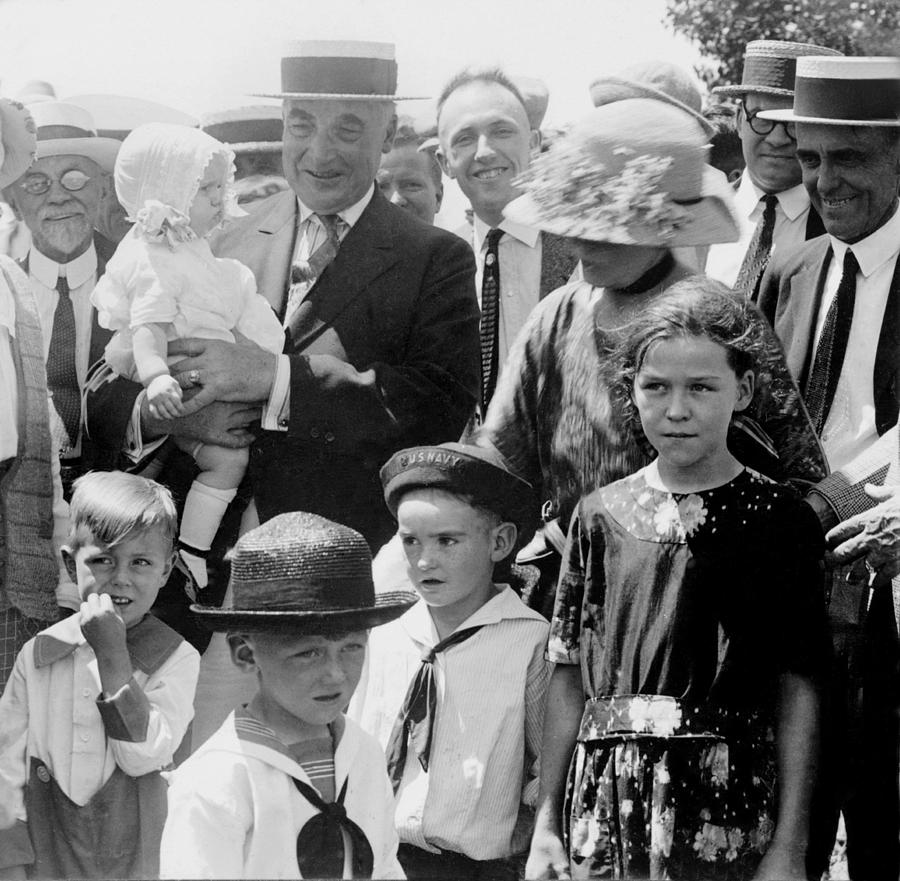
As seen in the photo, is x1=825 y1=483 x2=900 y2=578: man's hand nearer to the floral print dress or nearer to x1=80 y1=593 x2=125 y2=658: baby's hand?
the floral print dress

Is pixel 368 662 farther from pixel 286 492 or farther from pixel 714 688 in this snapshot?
pixel 714 688

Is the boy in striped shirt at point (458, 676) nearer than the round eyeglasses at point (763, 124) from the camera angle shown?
Yes

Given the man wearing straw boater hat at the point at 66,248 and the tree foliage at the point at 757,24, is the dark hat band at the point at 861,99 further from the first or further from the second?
the man wearing straw boater hat at the point at 66,248

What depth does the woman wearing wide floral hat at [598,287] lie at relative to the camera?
174 inches

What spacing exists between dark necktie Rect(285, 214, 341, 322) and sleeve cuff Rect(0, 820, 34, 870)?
1.67 m

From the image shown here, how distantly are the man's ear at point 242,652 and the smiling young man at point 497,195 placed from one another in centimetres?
143

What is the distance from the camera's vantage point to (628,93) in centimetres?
496

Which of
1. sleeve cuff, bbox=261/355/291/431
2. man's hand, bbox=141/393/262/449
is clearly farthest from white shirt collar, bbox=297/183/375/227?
man's hand, bbox=141/393/262/449

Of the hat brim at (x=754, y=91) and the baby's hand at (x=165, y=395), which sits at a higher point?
the hat brim at (x=754, y=91)

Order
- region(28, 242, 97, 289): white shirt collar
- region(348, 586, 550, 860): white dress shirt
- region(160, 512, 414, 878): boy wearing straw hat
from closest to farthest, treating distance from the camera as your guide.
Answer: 1. region(160, 512, 414, 878): boy wearing straw hat
2. region(348, 586, 550, 860): white dress shirt
3. region(28, 242, 97, 289): white shirt collar

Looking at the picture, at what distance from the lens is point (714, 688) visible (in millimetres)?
3951

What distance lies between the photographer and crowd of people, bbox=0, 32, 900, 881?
393 centimetres

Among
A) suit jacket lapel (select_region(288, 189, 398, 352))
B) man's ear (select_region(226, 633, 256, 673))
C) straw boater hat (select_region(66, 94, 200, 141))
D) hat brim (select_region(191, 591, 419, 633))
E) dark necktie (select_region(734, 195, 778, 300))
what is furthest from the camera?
straw boater hat (select_region(66, 94, 200, 141))

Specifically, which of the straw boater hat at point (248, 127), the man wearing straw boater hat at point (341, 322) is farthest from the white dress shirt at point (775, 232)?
the straw boater hat at point (248, 127)
